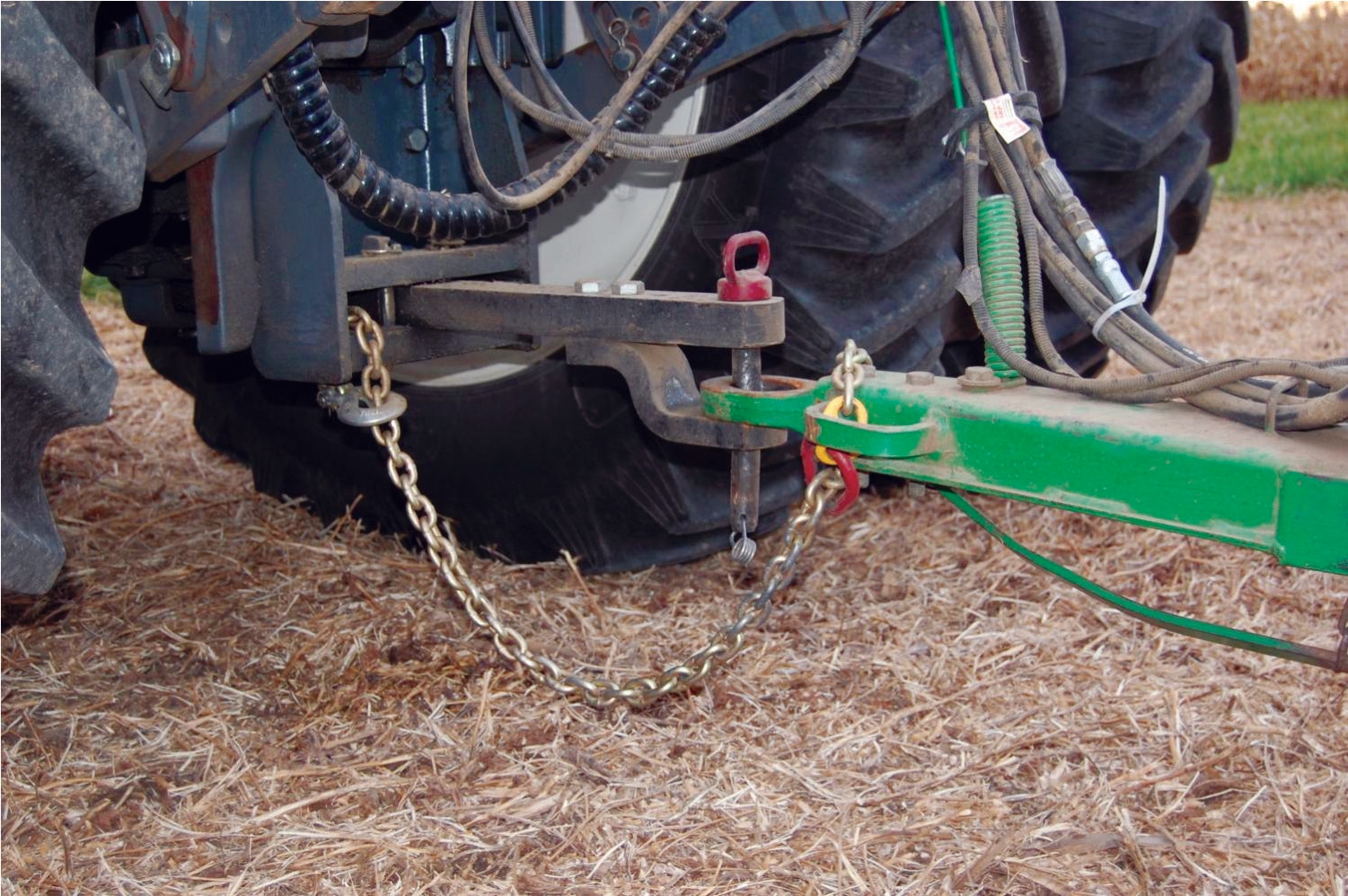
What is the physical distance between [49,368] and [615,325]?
595 mm

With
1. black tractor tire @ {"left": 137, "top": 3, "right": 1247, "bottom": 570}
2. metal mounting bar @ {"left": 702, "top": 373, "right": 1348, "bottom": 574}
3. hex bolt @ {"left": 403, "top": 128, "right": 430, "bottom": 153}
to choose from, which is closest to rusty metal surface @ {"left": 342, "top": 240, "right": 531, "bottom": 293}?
hex bolt @ {"left": 403, "top": 128, "right": 430, "bottom": 153}

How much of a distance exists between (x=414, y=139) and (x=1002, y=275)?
2.54 ft

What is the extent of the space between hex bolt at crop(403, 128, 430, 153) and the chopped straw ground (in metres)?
0.71

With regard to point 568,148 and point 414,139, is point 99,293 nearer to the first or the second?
point 414,139

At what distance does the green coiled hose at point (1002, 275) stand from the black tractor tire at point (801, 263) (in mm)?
305

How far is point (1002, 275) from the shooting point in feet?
4.66

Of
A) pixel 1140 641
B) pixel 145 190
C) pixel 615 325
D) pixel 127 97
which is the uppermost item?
pixel 127 97

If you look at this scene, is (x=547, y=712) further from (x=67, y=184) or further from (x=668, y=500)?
(x=67, y=184)

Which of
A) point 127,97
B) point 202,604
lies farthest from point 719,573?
point 127,97

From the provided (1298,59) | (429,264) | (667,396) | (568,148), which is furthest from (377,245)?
(1298,59)

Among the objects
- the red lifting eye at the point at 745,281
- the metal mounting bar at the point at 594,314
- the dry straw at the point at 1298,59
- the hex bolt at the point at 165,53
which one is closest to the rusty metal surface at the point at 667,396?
the metal mounting bar at the point at 594,314

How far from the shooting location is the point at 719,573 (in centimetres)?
223

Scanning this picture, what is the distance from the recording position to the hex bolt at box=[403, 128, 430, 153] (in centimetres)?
173

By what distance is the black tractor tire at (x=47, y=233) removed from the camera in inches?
46.1
